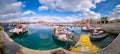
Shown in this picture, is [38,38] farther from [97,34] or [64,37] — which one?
[97,34]

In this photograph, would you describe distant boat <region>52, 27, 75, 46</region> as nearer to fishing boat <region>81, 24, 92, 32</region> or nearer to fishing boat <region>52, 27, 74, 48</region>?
fishing boat <region>52, 27, 74, 48</region>

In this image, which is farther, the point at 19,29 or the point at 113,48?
the point at 19,29

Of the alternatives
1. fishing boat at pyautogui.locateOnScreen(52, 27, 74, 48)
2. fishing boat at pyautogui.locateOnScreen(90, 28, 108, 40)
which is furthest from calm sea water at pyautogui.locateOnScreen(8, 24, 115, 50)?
fishing boat at pyautogui.locateOnScreen(90, 28, 108, 40)

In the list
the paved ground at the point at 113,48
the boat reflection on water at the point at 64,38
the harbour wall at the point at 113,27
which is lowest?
the paved ground at the point at 113,48

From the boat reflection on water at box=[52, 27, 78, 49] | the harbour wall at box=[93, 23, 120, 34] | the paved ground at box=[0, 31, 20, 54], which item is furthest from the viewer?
the paved ground at box=[0, 31, 20, 54]

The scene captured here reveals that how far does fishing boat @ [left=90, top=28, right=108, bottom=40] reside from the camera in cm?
704

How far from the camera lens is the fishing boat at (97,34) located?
7045mm

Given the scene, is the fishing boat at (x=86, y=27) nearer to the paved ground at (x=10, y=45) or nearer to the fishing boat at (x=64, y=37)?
the fishing boat at (x=64, y=37)

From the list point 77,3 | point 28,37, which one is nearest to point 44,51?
point 28,37

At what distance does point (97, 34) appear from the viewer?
710 centimetres

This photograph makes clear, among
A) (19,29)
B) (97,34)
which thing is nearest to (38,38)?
(19,29)

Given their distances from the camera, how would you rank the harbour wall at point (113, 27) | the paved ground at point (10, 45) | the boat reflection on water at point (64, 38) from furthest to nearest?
the paved ground at point (10, 45)
the boat reflection on water at point (64, 38)
the harbour wall at point (113, 27)

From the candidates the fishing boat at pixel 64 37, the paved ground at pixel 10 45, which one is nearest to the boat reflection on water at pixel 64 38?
the fishing boat at pixel 64 37

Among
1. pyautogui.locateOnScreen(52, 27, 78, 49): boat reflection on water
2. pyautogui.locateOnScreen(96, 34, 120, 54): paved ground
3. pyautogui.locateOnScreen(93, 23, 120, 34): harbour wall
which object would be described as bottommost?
pyautogui.locateOnScreen(96, 34, 120, 54): paved ground
